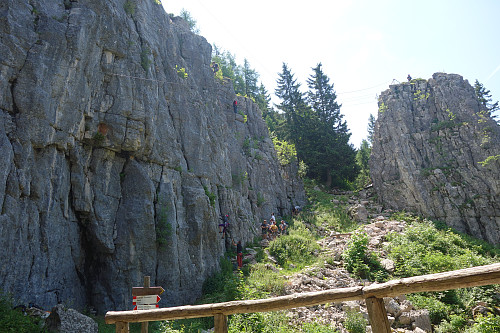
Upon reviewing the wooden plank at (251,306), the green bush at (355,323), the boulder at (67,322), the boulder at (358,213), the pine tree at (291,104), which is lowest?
the green bush at (355,323)

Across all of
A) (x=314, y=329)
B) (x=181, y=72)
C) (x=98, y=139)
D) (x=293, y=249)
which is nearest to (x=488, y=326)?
(x=314, y=329)

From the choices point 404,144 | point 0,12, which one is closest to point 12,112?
point 0,12

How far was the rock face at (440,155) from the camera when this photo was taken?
86.4 ft

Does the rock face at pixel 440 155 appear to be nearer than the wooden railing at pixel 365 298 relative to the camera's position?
No

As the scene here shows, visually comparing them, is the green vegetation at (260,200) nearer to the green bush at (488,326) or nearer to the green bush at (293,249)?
the green bush at (293,249)

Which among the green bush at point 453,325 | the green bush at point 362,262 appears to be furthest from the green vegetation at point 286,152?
the green bush at point 453,325

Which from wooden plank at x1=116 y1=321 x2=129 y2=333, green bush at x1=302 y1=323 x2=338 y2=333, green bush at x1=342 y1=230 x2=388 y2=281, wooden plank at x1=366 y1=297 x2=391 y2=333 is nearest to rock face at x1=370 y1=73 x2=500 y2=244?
green bush at x1=342 y1=230 x2=388 y2=281

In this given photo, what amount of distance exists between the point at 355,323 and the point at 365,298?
23.3ft

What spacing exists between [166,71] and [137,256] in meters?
13.1

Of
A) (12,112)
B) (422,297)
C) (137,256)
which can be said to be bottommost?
(422,297)

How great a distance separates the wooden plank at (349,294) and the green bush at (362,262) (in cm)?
1247

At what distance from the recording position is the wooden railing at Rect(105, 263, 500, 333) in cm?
368

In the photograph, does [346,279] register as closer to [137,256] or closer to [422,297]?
[422,297]

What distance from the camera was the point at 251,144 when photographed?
1275 inches
